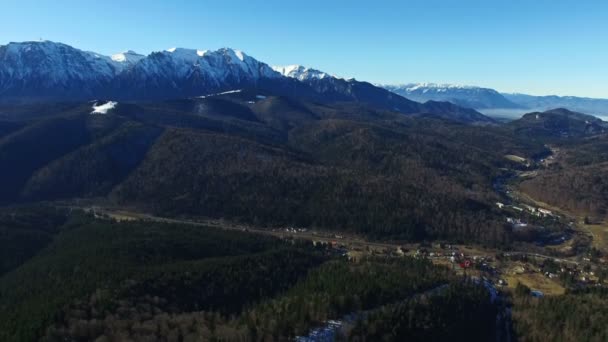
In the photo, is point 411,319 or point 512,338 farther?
point 512,338

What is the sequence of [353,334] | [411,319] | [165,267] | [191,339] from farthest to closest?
[165,267], [411,319], [353,334], [191,339]

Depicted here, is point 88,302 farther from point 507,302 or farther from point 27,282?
point 507,302

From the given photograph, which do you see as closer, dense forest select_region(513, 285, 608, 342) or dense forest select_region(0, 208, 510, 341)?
dense forest select_region(0, 208, 510, 341)

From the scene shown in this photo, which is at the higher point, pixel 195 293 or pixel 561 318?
pixel 195 293

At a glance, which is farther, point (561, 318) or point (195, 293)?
point (561, 318)

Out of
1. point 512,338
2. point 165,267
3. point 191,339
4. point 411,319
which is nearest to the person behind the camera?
point 191,339

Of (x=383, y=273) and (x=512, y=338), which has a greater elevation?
(x=383, y=273)

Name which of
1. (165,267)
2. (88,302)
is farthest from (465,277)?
(88,302)

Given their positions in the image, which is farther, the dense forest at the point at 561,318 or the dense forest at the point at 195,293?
the dense forest at the point at 561,318

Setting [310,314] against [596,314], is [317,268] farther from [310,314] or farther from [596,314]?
[596,314]
